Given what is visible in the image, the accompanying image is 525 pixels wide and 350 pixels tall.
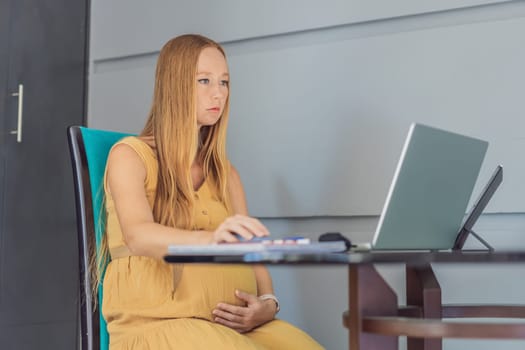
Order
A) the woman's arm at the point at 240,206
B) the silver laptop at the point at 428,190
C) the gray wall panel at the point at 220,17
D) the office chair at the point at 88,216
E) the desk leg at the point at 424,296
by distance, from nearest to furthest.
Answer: the silver laptop at the point at 428,190 < the desk leg at the point at 424,296 < the office chair at the point at 88,216 < the woman's arm at the point at 240,206 < the gray wall panel at the point at 220,17

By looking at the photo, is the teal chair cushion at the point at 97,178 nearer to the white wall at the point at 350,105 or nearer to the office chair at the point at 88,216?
the office chair at the point at 88,216

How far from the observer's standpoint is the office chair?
1680 millimetres

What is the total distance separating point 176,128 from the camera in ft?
5.44

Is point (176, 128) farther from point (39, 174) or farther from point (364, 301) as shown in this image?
point (39, 174)

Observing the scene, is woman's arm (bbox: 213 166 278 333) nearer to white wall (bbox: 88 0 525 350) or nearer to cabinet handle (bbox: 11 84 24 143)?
white wall (bbox: 88 0 525 350)

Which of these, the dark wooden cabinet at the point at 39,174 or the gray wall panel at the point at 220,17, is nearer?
the gray wall panel at the point at 220,17

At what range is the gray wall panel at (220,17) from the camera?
6.87 ft

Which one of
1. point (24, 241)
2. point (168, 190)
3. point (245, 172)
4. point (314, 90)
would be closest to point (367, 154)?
point (314, 90)

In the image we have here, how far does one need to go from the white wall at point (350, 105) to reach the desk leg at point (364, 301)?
86 centimetres

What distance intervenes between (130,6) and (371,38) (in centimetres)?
95

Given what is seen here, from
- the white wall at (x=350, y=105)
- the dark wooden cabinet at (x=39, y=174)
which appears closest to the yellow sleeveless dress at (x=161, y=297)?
the white wall at (x=350, y=105)

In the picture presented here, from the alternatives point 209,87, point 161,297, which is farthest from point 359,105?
point 161,297

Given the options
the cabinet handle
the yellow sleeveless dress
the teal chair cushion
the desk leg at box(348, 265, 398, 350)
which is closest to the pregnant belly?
the yellow sleeveless dress

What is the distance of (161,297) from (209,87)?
1.62ft
